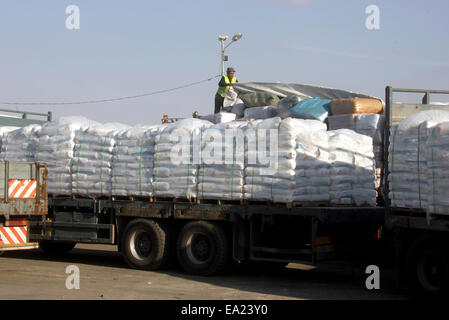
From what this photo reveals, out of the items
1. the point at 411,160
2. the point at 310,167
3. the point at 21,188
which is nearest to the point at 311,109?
the point at 310,167

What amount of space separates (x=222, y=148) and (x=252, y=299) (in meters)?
→ 3.08

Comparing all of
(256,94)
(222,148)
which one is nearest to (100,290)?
(222,148)

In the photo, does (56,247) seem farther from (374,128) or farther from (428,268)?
(428,268)

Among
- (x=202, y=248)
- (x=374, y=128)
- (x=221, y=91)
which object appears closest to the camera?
(x=202, y=248)

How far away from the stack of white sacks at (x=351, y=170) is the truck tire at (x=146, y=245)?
319cm

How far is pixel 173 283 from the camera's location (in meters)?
11.0

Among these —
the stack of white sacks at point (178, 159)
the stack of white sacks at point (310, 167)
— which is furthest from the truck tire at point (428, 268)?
the stack of white sacks at point (178, 159)

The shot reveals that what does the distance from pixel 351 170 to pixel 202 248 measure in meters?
2.92

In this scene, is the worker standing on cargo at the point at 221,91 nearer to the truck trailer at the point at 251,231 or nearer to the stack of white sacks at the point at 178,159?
the stack of white sacks at the point at 178,159

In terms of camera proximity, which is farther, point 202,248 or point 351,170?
point 202,248

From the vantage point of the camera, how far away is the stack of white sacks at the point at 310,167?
11016 millimetres

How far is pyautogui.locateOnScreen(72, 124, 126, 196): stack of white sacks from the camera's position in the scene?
12.9 m

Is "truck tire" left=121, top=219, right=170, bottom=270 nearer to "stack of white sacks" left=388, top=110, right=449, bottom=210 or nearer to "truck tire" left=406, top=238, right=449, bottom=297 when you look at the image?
"stack of white sacks" left=388, top=110, right=449, bottom=210
